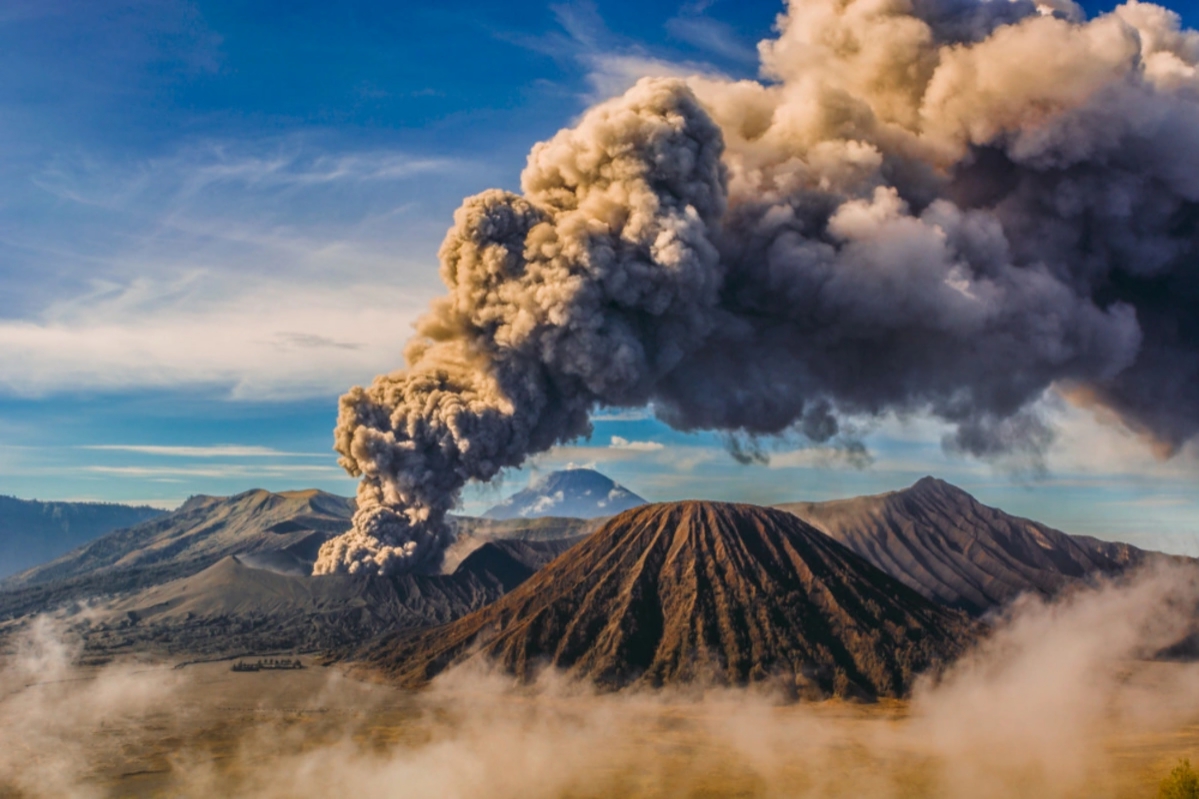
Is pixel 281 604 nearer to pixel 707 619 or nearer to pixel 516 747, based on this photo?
pixel 707 619

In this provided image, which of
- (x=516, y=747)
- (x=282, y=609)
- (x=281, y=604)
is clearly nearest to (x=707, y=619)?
(x=516, y=747)

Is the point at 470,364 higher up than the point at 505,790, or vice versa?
the point at 470,364

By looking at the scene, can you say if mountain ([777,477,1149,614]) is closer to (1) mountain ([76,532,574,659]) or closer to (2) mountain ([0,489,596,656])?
(2) mountain ([0,489,596,656])

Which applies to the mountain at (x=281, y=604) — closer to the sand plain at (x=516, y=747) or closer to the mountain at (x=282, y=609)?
the mountain at (x=282, y=609)

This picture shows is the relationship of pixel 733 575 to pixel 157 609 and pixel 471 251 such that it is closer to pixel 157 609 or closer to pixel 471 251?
pixel 471 251

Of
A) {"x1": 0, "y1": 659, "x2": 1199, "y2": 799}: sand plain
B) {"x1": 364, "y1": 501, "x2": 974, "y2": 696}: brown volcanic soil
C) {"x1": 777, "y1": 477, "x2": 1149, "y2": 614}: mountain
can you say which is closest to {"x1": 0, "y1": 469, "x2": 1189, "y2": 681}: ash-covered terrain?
{"x1": 364, "y1": 501, "x2": 974, "y2": 696}: brown volcanic soil

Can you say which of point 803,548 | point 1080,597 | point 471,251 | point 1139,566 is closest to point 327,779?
point 471,251
